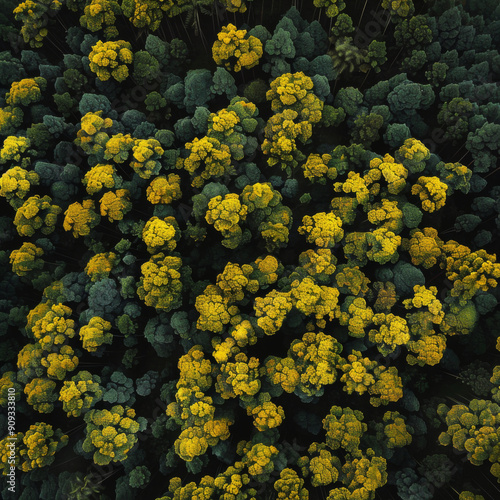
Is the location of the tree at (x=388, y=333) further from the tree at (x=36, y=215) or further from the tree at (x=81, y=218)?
the tree at (x=36, y=215)

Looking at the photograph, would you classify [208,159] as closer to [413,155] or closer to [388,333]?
[413,155]

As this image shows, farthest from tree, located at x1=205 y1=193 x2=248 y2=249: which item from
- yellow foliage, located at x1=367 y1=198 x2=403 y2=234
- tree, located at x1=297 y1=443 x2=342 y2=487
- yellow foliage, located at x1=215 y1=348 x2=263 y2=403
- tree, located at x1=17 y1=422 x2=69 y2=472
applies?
tree, located at x1=17 y1=422 x2=69 y2=472

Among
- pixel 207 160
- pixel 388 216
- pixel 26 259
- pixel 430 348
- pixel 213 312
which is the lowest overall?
pixel 430 348

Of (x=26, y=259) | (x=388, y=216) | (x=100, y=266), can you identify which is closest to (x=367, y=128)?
(x=388, y=216)

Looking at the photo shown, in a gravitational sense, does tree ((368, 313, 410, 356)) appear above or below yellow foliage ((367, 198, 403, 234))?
below

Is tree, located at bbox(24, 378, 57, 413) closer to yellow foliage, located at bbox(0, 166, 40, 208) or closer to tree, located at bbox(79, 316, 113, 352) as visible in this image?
tree, located at bbox(79, 316, 113, 352)

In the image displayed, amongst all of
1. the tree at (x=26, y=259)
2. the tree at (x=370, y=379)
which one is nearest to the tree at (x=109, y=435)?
the tree at (x=26, y=259)
